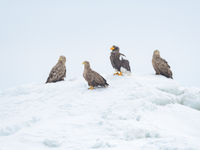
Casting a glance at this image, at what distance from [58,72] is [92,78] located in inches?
131

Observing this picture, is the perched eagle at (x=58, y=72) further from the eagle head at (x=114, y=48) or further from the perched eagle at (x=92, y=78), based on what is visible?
the perched eagle at (x=92, y=78)

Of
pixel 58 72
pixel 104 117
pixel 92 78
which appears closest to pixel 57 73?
pixel 58 72

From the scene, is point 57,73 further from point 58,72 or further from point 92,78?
point 92,78

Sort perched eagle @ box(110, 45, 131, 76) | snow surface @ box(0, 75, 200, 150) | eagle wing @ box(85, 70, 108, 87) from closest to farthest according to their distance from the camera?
snow surface @ box(0, 75, 200, 150), eagle wing @ box(85, 70, 108, 87), perched eagle @ box(110, 45, 131, 76)

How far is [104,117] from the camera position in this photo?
6.71 m

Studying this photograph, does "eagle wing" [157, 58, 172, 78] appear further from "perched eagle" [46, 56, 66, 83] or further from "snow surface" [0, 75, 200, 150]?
"perched eagle" [46, 56, 66, 83]

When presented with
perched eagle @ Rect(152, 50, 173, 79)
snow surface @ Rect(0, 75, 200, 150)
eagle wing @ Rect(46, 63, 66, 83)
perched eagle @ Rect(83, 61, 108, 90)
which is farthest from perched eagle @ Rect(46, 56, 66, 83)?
perched eagle @ Rect(152, 50, 173, 79)

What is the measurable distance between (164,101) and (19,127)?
4236 mm

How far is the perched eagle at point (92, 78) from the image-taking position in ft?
29.4

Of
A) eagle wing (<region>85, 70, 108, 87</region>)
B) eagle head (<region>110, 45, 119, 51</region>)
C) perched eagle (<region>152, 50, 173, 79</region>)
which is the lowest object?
eagle wing (<region>85, 70, 108, 87</region>)

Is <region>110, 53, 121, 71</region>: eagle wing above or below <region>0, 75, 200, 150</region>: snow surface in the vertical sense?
above

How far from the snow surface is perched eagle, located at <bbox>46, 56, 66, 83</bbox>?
1374mm

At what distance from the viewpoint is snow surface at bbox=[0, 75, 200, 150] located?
5.34 metres

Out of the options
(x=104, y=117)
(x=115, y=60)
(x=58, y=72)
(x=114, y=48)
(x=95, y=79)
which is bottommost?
(x=104, y=117)
